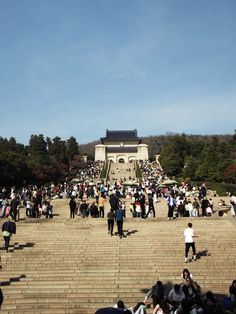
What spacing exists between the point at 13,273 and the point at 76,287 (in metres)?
2.39

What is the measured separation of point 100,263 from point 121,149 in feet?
287

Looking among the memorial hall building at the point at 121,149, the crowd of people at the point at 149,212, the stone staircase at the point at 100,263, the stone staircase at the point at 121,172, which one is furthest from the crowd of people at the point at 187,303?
the memorial hall building at the point at 121,149

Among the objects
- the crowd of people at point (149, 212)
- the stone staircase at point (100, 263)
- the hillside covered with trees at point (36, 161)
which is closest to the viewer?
the crowd of people at point (149, 212)

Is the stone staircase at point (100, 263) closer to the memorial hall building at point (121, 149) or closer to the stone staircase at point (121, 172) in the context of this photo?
the stone staircase at point (121, 172)

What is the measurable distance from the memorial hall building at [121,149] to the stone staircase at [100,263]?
78.7 m

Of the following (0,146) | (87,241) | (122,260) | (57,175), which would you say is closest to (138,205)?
(87,241)

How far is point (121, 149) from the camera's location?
102m

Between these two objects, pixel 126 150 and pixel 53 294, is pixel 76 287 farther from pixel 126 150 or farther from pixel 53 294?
pixel 126 150

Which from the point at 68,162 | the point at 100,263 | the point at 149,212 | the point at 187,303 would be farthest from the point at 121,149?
the point at 187,303

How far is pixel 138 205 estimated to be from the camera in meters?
21.2

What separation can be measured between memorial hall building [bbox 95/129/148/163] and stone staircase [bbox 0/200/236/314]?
3099 inches

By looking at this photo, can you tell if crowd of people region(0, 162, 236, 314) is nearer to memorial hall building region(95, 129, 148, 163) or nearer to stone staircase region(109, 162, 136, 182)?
stone staircase region(109, 162, 136, 182)

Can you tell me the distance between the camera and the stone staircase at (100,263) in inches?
454

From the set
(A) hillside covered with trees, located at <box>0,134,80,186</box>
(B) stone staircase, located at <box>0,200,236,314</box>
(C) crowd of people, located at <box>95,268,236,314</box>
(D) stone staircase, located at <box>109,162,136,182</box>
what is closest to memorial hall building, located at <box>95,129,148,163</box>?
(A) hillside covered with trees, located at <box>0,134,80,186</box>
